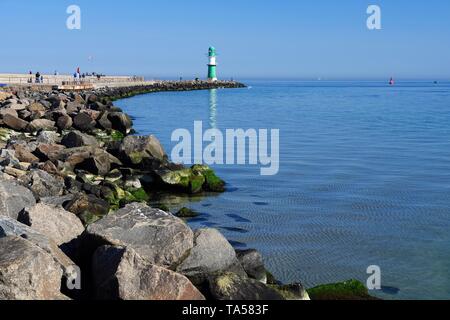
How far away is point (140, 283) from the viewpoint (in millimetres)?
6539

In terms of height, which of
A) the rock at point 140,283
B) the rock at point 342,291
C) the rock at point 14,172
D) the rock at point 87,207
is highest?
the rock at point 14,172

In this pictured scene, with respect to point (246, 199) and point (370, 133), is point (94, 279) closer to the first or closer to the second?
point (246, 199)

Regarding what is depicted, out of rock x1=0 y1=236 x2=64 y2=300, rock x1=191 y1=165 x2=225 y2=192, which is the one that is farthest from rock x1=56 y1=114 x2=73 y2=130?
rock x1=0 y1=236 x2=64 y2=300

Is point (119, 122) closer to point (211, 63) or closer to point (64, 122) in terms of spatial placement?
point (64, 122)

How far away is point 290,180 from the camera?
1781cm

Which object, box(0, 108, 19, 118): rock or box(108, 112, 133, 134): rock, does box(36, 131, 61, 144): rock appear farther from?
box(108, 112, 133, 134): rock

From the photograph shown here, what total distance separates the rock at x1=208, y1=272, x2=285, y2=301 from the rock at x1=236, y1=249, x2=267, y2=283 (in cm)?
168

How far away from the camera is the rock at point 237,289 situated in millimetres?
6723

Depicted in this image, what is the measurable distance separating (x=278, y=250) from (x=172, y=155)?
12.9 meters

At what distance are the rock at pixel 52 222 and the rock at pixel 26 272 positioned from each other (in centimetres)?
130

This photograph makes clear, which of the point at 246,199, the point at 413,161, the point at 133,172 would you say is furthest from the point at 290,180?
the point at 413,161

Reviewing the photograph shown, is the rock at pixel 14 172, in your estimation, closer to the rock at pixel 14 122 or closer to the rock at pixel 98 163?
the rock at pixel 98 163

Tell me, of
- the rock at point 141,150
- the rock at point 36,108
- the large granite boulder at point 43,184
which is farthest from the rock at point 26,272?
the rock at point 36,108

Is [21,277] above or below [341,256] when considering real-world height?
above
